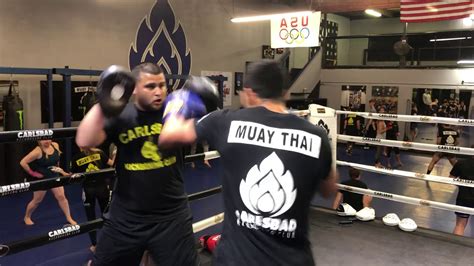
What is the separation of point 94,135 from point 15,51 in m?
5.40

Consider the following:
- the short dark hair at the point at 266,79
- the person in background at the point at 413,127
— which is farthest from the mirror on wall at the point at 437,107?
the short dark hair at the point at 266,79

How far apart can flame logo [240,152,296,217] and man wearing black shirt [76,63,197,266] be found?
674mm

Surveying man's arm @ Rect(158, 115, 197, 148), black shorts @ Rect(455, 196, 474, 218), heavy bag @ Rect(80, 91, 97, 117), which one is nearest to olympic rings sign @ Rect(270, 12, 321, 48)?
heavy bag @ Rect(80, 91, 97, 117)

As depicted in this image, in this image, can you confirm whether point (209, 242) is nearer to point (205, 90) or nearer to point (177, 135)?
point (205, 90)

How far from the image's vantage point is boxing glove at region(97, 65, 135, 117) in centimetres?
172

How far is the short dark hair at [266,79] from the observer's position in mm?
1508

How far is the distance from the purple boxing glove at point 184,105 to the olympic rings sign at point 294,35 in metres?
6.19

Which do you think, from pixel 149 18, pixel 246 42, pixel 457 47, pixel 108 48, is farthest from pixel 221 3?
pixel 457 47

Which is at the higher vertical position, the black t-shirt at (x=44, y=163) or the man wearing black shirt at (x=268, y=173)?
the man wearing black shirt at (x=268, y=173)

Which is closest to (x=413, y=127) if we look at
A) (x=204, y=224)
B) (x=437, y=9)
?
(x=437, y=9)

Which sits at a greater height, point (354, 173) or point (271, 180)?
point (271, 180)

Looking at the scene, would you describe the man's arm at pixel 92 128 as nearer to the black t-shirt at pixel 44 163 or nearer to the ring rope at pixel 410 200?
the ring rope at pixel 410 200

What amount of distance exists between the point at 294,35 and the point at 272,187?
6.97 meters

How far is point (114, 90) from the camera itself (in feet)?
5.81
